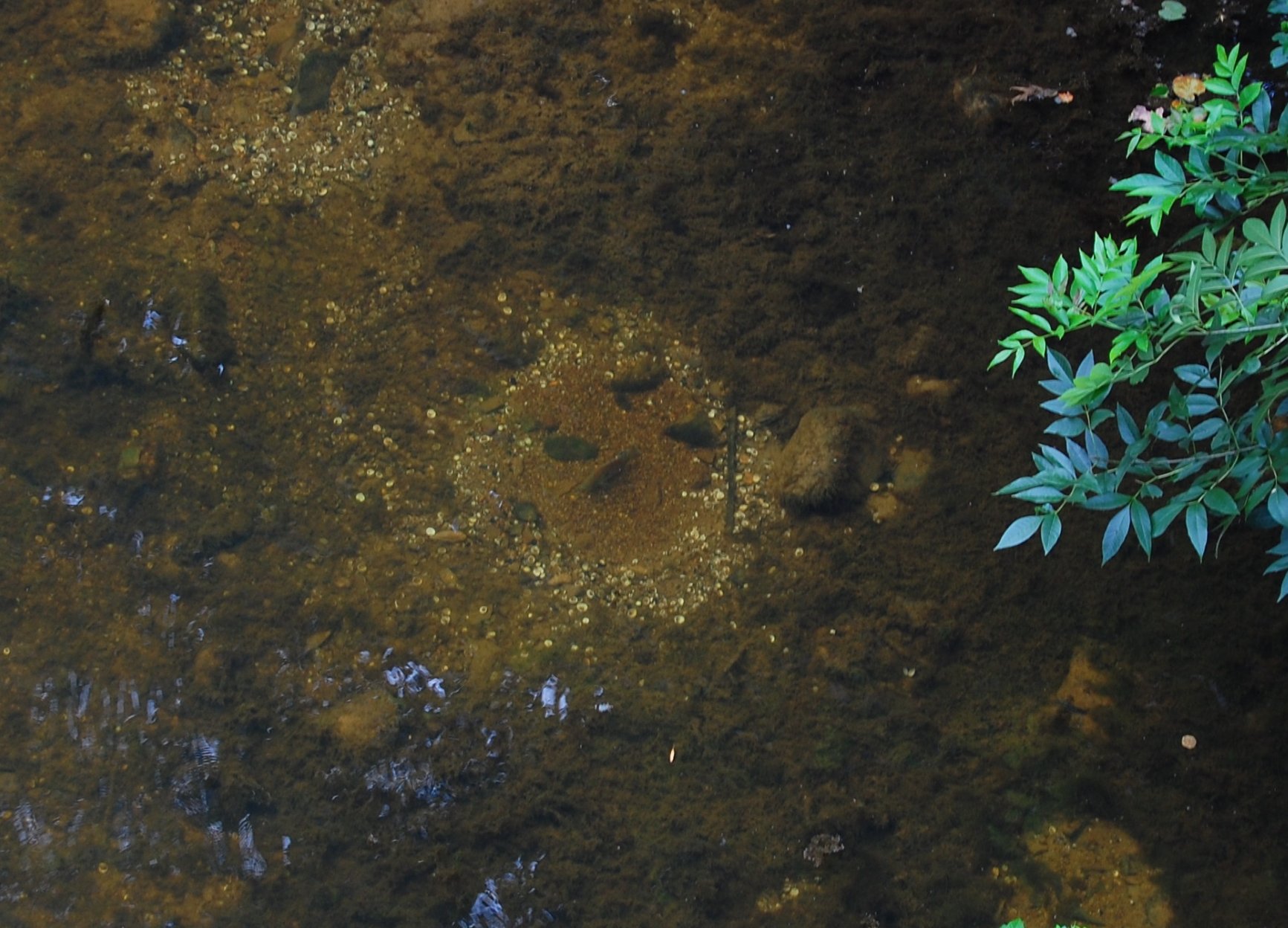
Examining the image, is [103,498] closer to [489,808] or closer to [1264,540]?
[489,808]

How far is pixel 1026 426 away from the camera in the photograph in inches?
102

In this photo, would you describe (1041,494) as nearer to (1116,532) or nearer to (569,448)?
(1116,532)

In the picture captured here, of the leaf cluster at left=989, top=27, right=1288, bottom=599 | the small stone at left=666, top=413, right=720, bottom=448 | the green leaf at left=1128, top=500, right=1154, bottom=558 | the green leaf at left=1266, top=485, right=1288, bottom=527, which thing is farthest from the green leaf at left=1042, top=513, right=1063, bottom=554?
the small stone at left=666, top=413, right=720, bottom=448

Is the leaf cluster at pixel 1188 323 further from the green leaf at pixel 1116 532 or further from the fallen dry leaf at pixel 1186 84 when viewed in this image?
the fallen dry leaf at pixel 1186 84

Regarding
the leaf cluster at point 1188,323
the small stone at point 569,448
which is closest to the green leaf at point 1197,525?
the leaf cluster at point 1188,323

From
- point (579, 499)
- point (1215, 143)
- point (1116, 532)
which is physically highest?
point (1215, 143)

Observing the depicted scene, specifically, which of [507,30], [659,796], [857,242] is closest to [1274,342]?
[857,242]

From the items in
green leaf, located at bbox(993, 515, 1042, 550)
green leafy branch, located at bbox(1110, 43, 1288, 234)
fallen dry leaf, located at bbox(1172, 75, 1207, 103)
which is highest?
green leafy branch, located at bbox(1110, 43, 1288, 234)

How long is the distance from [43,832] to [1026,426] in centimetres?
295

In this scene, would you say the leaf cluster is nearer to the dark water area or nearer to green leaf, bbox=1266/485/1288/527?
green leaf, bbox=1266/485/1288/527

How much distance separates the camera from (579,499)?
8.93ft

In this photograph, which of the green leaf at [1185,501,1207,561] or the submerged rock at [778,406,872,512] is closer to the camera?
the green leaf at [1185,501,1207,561]

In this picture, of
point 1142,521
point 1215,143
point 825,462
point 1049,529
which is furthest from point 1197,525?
point 825,462

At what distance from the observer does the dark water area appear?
241cm
